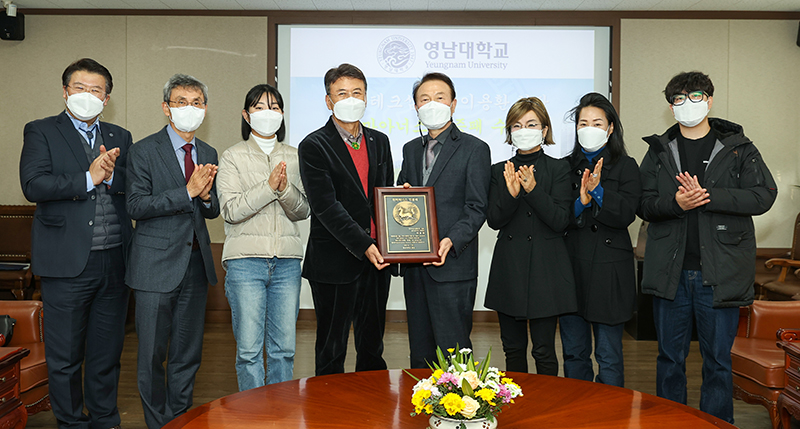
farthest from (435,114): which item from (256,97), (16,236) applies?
(16,236)

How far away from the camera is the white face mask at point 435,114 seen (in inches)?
103

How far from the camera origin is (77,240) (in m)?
2.65

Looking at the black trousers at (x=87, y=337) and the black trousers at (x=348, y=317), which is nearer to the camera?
the black trousers at (x=348, y=317)

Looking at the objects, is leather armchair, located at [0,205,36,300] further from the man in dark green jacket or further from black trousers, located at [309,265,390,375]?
the man in dark green jacket

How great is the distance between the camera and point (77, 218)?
105 inches

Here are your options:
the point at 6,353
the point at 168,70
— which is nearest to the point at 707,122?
the point at 6,353

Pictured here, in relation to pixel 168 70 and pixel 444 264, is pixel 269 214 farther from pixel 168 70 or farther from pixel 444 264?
pixel 168 70

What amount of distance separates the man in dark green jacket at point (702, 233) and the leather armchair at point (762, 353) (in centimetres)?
28

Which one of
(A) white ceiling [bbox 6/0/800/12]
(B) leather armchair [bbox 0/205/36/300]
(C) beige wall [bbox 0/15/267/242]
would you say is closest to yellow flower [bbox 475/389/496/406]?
(A) white ceiling [bbox 6/0/800/12]

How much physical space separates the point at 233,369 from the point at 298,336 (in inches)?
41.5

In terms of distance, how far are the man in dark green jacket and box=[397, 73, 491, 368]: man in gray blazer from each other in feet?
2.79

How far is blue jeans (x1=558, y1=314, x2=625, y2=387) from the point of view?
2.67 metres

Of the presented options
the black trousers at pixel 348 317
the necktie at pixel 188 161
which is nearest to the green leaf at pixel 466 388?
the black trousers at pixel 348 317

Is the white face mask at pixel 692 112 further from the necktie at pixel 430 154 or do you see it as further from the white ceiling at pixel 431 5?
the white ceiling at pixel 431 5
